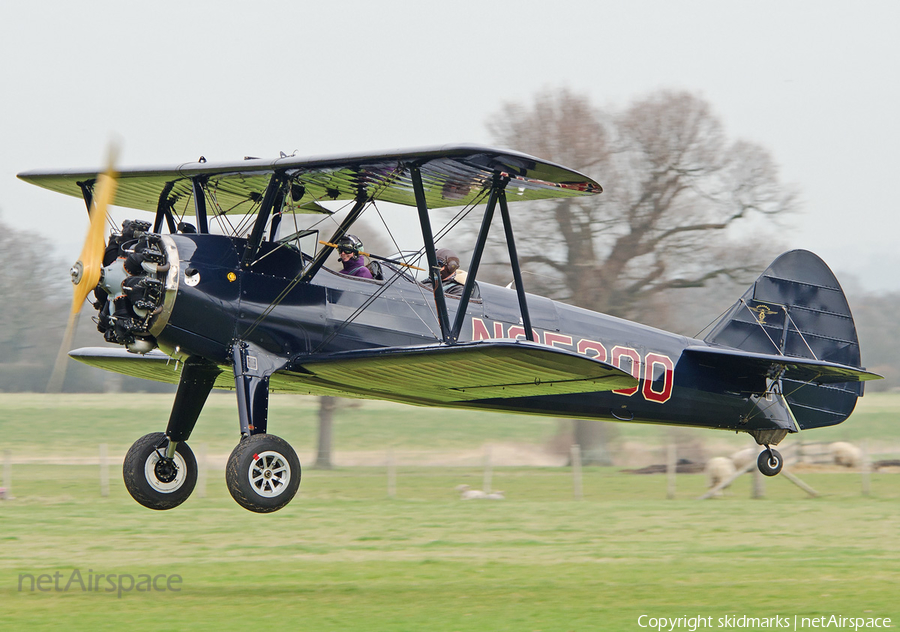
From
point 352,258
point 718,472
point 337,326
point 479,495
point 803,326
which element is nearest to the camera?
point 337,326

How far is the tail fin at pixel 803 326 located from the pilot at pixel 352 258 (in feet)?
17.3

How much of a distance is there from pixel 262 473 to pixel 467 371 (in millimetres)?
1999

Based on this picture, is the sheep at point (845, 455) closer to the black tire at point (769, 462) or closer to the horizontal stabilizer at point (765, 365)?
the horizontal stabilizer at point (765, 365)

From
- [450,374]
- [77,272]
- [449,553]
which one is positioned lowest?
[449,553]

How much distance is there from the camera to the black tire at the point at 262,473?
8141mm

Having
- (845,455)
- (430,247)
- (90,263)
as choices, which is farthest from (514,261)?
(845,455)

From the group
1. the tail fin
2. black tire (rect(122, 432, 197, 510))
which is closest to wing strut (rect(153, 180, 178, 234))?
black tire (rect(122, 432, 197, 510))

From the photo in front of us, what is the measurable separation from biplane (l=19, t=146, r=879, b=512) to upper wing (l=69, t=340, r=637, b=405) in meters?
0.03

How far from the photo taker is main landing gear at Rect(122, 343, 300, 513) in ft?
26.9

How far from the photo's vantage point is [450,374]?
352 inches

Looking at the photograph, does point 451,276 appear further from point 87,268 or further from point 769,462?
point 769,462

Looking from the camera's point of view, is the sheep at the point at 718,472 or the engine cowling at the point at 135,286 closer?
the engine cowling at the point at 135,286

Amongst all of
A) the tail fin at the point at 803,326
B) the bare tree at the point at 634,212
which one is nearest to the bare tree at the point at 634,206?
the bare tree at the point at 634,212

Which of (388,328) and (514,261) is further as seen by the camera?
(388,328)
